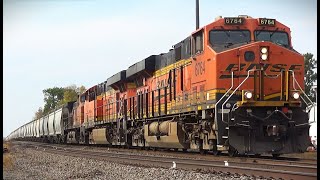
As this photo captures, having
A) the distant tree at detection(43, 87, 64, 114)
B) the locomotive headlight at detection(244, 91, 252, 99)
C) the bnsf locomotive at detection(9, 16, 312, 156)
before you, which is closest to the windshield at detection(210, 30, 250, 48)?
the bnsf locomotive at detection(9, 16, 312, 156)

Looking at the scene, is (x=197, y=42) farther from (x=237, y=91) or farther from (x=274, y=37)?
(x=237, y=91)

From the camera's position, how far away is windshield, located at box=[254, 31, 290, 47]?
13039mm

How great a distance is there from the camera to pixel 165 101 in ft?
55.1

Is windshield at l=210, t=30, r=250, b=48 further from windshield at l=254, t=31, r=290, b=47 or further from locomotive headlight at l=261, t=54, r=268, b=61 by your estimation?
locomotive headlight at l=261, t=54, r=268, b=61

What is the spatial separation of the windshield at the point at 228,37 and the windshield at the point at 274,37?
12.3 inches

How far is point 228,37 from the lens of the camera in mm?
13086

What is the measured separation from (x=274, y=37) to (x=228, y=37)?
131cm

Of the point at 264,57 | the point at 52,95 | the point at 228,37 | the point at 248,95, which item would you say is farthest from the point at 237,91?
the point at 52,95

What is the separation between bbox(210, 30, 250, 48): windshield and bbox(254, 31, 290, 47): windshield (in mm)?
312

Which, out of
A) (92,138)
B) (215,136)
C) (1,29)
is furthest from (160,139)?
(92,138)

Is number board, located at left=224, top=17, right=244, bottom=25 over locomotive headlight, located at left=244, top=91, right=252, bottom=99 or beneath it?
over

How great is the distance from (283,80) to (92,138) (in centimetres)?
1762

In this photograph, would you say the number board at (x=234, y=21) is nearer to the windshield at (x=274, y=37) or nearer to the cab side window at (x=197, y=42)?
the windshield at (x=274, y=37)

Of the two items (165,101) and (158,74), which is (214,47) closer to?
(165,101)
